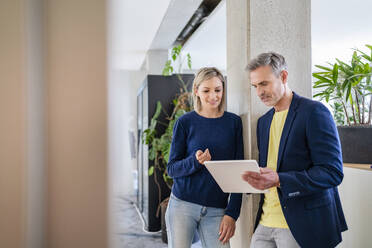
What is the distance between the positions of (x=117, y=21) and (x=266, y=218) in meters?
1.39

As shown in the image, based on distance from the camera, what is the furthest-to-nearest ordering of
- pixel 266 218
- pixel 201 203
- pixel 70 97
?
pixel 201 203
pixel 266 218
pixel 70 97

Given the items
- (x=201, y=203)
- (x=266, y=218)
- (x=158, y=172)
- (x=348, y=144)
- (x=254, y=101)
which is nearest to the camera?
(x=266, y=218)

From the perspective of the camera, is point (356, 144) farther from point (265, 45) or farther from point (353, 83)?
point (265, 45)

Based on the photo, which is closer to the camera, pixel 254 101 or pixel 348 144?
pixel 254 101

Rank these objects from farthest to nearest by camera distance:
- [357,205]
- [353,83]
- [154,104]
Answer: [154,104]
[353,83]
[357,205]

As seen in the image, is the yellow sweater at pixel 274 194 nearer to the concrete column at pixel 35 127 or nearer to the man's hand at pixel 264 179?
the man's hand at pixel 264 179

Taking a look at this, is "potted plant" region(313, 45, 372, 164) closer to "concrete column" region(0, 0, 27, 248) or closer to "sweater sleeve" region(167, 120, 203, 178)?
"sweater sleeve" region(167, 120, 203, 178)

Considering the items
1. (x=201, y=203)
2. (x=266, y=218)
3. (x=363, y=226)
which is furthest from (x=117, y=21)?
(x=363, y=226)

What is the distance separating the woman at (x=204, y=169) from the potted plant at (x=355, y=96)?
2.41 ft

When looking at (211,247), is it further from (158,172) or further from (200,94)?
(158,172)

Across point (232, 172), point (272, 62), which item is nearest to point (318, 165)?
point (232, 172)

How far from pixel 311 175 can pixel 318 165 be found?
2.2 inches

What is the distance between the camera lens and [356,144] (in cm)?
201

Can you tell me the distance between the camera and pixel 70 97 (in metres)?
0.21
